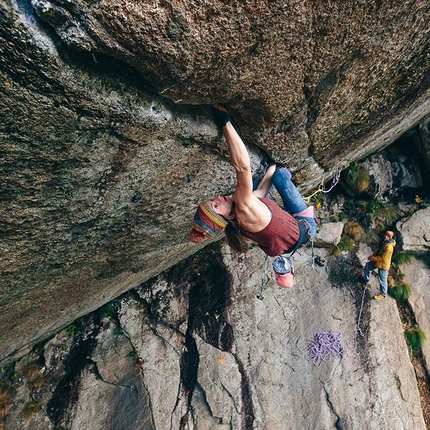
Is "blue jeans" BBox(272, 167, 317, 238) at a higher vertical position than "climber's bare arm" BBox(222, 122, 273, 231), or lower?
higher

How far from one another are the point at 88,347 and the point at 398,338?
6.56 meters

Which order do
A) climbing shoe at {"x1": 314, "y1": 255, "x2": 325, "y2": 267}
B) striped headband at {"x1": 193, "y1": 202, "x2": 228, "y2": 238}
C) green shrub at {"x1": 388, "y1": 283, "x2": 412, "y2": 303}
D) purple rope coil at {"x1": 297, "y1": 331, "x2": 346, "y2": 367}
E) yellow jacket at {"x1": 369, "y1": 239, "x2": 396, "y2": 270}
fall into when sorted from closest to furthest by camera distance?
striped headband at {"x1": 193, "y1": 202, "x2": 228, "y2": 238} → purple rope coil at {"x1": 297, "y1": 331, "x2": 346, "y2": 367} → yellow jacket at {"x1": 369, "y1": 239, "x2": 396, "y2": 270} → green shrub at {"x1": 388, "y1": 283, "x2": 412, "y2": 303} → climbing shoe at {"x1": 314, "y1": 255, "x2": 325, "y2": 267}

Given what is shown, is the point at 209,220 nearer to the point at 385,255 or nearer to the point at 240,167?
the point at 240,167

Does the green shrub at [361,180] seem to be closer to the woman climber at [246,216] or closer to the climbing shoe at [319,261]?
the climbing shoe at [319,261]

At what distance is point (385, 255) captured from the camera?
8.05 meters

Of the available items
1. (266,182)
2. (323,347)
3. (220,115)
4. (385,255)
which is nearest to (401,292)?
(385,255)

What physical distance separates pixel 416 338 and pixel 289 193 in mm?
5492

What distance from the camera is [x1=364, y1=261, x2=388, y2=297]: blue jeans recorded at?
322 inches

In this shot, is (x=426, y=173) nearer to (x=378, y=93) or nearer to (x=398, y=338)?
(x=398, y=338)

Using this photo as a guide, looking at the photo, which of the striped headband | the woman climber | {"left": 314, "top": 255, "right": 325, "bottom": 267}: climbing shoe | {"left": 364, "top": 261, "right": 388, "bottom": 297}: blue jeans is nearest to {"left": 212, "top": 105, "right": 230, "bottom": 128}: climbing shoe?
the woman climber

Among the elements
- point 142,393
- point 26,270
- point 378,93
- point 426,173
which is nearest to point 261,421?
point 142,393

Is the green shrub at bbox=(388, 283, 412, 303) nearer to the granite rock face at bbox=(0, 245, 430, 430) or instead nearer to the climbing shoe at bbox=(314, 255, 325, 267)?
the granite rock face at bbox=(0, 245, 430, 430)

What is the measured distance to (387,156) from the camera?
9.95 meters

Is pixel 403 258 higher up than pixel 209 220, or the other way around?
pixel 403 258
